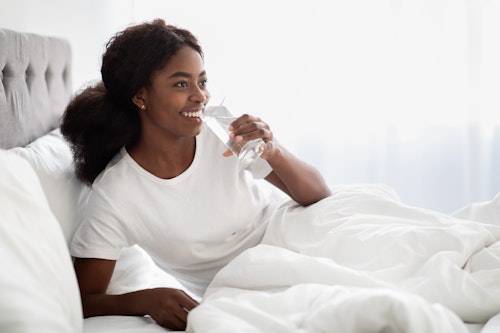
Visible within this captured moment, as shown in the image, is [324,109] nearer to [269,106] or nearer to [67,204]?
[269,106]

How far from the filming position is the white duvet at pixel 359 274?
1022 mm

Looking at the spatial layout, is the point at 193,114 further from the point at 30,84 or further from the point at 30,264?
the point at 30,264

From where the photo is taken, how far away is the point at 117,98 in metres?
1.88

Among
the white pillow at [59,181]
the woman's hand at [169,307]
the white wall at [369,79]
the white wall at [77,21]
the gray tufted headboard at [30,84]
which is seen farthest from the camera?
the white wall at [369,79]

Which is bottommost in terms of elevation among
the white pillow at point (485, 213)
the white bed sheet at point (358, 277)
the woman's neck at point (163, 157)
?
the white pillow at point (485, 213)

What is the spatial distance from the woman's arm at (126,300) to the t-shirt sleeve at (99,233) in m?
0.02

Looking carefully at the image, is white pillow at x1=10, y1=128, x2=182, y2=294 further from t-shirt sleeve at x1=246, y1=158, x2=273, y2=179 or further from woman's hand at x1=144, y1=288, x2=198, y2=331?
t-shirt sleeve at x1=246, y1=158, x2=273, y2=179

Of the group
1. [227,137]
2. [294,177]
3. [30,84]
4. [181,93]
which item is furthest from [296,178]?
[30,84]

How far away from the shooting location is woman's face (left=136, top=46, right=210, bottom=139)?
1766 mm

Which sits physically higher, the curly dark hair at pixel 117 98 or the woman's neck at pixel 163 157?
the curly dark hair at pixel 117 98

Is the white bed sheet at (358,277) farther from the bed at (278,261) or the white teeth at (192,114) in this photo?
the white teeth at (192,114)

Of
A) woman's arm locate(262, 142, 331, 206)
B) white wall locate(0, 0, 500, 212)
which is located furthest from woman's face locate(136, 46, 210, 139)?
white wall locate(0, 0, 500, 212)

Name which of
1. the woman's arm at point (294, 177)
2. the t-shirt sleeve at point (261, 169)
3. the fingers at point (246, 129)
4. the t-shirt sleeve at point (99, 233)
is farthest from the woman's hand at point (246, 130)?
the t-shirt sleeve at point (99, 233)

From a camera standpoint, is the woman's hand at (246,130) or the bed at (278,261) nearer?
the bed at (278,261)
